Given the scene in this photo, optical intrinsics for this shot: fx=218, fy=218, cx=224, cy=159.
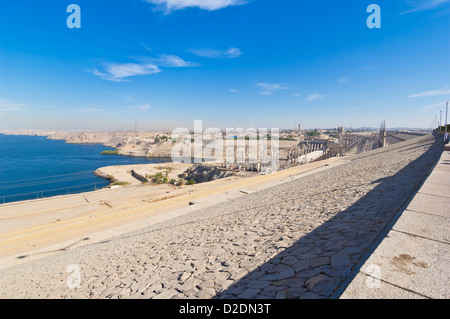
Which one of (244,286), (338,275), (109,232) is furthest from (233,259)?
(109,232)

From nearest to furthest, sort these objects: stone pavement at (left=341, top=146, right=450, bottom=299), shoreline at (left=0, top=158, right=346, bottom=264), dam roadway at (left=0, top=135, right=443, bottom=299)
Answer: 1. stone pavement at (left=341, top=146, right=450, bottom=299)
2. dam roadway at (left=0, top=135, right=443, bottom=299)
3. shoreline at (left=0, top=158, right=346, bottom=264)

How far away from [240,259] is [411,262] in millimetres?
2728

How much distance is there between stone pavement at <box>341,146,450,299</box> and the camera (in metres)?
2.08

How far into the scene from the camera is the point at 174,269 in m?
4.62

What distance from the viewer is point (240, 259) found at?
4.36 metres

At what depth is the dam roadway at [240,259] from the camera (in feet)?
10.9

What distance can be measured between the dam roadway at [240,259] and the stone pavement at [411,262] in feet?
0.88

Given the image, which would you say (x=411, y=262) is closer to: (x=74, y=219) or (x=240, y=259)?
(x=240, y=259)

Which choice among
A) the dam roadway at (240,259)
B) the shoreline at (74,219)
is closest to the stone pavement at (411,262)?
the dam roadway at (240,259)

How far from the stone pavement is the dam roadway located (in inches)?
10.6

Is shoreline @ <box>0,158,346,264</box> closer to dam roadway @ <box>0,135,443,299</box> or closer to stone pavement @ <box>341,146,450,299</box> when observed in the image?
dam roadway @ <box>0,135,443,299</box>

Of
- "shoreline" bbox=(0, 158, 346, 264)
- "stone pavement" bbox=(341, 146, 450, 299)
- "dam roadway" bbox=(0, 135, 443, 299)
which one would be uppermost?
"stone pavement" bbox=(341, 146, 450, 299)

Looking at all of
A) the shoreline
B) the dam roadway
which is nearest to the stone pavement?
the dam roadway
